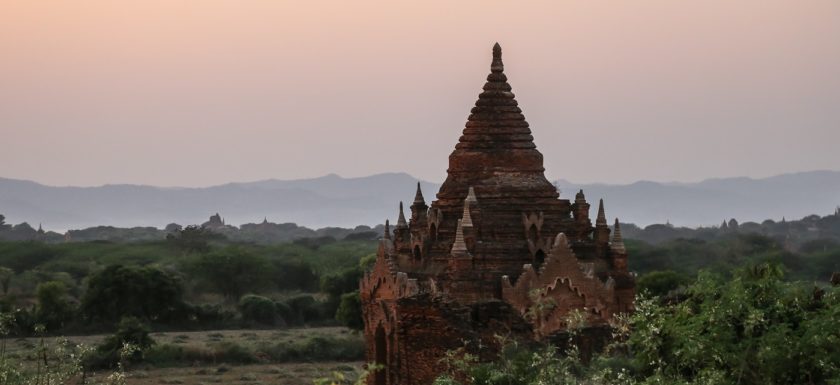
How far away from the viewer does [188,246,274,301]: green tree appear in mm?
67062

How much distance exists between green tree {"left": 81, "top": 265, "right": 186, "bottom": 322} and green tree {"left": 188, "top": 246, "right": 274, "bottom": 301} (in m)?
13.8

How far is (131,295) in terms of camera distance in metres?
52.0

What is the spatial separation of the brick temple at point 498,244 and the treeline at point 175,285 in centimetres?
1144

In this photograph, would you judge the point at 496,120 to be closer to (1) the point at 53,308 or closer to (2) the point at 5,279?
(1) the point at 53,308

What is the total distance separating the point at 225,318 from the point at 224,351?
11.8 metres

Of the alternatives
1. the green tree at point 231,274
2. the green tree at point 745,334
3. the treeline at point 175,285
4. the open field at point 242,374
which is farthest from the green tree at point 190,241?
the green tree at point 745,334

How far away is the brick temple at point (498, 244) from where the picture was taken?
2308 centimetres

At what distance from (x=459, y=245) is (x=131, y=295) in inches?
1230

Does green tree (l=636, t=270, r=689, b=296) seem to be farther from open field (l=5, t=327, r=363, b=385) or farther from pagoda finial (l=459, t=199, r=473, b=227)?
pagoda finial (l=459, t=199, r=473, b=227)

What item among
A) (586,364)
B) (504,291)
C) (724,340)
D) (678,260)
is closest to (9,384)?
(586,364)

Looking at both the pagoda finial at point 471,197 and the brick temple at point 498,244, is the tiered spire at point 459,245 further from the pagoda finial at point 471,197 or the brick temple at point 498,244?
the pagoda finial at point 471,197

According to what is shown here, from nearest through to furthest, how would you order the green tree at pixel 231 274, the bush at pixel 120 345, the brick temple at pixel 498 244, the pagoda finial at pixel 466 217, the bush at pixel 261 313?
the brick temple at pixel 498 244, the pagoda finial at pixel 466 217, the bush at pixel 120 345, the bush at pixel 261 313, the green tree at pixel 231 274

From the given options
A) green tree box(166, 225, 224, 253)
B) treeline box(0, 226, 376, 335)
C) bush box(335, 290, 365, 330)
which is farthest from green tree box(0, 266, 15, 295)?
bush box(335, 290, 365, 330)

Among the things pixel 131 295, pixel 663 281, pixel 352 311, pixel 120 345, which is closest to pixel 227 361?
pixel 120 345
